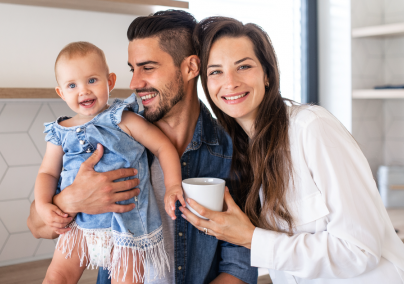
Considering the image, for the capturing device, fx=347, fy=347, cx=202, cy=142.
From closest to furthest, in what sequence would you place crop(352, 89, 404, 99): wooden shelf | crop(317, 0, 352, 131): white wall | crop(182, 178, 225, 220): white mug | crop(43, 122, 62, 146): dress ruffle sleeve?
crop(182, 178, 225, 220): white mug → crop(43, 122, 62, 146): dress ruffle sleeve → crop(352, 89, 404, 99): wooden shelf → crop(317, 0, 352, 131): white wall

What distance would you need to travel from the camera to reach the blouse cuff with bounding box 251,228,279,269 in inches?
37.7

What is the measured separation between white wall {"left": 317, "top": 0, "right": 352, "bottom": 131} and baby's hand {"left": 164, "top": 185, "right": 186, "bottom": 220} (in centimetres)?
170

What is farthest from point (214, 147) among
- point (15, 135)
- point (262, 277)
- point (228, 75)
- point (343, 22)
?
point (343, 22)

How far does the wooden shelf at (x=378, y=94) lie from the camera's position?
6.66ft

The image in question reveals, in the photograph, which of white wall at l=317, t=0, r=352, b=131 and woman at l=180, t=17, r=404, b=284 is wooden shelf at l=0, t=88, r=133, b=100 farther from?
white wall at l=317, t=0, r=352, b=131

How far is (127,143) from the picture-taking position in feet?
3.38

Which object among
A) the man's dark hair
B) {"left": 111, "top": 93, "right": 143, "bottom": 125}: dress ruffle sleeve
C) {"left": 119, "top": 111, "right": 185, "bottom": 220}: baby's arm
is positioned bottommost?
{"left": 119, "top": 111, "right": 185, "bottom": 220}: baby's arm

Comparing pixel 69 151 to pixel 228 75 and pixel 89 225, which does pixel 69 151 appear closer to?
pixel 89 225

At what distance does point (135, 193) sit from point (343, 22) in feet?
6.30

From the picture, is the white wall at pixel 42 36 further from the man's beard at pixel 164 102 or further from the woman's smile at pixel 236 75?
the woman's smile at pixel 236 75

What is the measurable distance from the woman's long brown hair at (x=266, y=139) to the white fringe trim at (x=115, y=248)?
12.3 inches

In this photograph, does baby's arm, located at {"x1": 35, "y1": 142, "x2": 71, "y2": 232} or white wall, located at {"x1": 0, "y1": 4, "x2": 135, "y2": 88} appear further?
white wall, located at {"x1": 0, "y1": 4, "x2": 135, "y2": 88}

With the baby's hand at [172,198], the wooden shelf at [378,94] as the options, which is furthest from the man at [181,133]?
the wooden shelf at [378,94]

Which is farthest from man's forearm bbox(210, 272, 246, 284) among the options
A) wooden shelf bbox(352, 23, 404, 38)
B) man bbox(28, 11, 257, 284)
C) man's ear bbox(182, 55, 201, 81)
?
wooden shelf bbox(352, 23, 404, 38)
